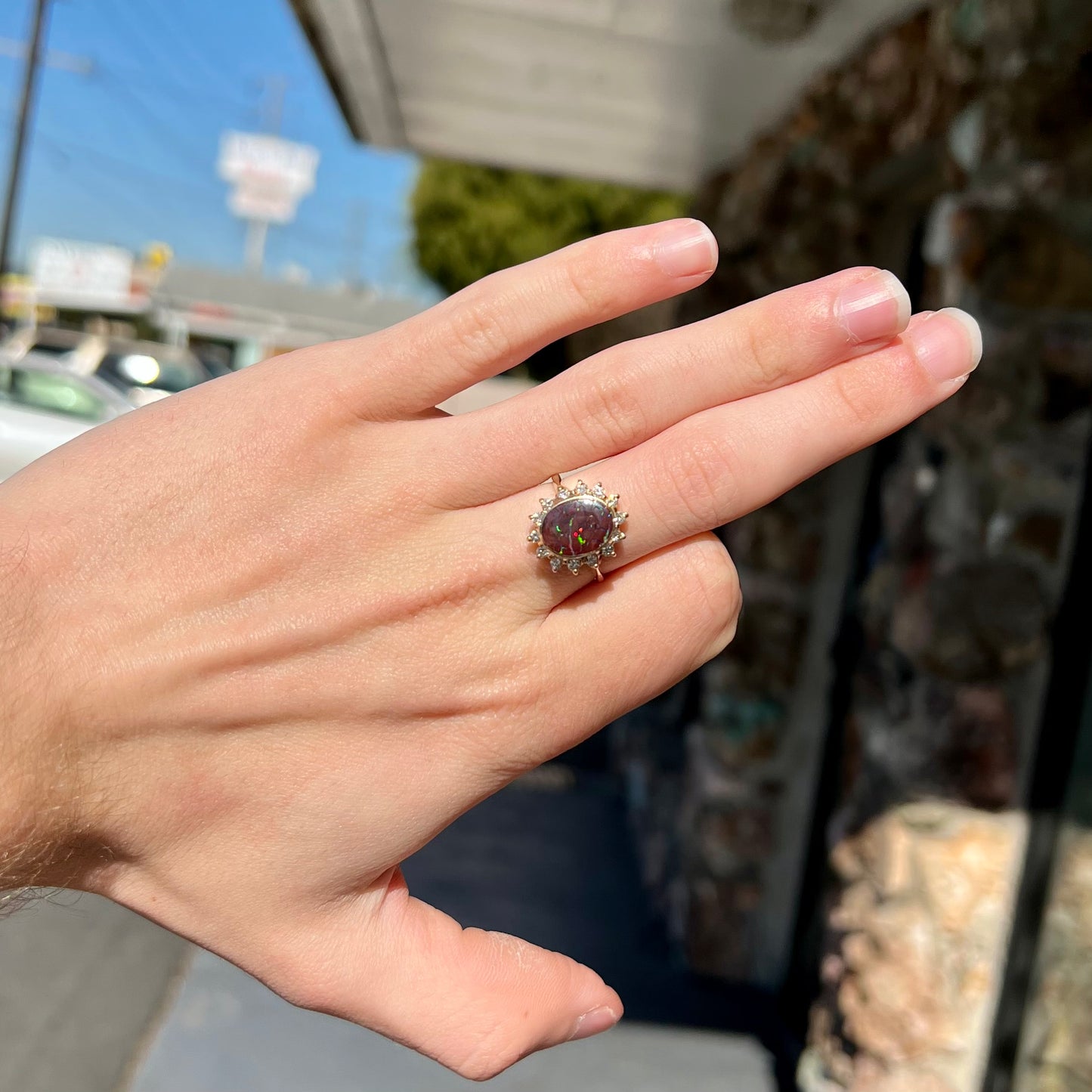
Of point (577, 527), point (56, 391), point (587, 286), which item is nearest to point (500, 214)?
point (56, 391)

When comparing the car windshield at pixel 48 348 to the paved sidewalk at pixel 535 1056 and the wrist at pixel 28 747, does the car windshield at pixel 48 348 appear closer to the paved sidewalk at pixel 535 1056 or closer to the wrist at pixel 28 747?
the paved sidewalk at pixel 535 1056

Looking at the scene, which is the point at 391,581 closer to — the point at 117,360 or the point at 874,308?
the point at 874,308

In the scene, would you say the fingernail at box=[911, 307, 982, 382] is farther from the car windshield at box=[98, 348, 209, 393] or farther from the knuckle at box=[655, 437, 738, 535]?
the car windshield at box=[98, 348, 209, 393]

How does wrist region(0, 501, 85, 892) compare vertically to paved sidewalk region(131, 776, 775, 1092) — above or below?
above

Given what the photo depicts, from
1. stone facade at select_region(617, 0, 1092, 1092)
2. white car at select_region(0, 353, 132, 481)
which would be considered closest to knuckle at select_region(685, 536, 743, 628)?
stone facade at select_region(617, 0, 1092, 1092)

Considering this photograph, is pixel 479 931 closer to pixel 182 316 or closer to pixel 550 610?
pixel 550 610

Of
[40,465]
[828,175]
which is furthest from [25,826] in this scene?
[828,175]

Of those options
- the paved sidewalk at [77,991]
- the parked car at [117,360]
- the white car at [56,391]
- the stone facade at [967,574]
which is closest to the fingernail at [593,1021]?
the stone facade at [967,574]

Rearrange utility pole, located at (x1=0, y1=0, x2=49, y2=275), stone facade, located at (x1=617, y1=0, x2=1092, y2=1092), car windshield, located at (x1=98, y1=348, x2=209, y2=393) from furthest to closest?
utility pole, located at (x1=0, y1=0, x2=49, y2=275) < car windshield, located at (x1=98, y1=348, x2=209, y2=393) < stone facade, located at (x1=617, y1=0, x2=1092, y2=1092)
